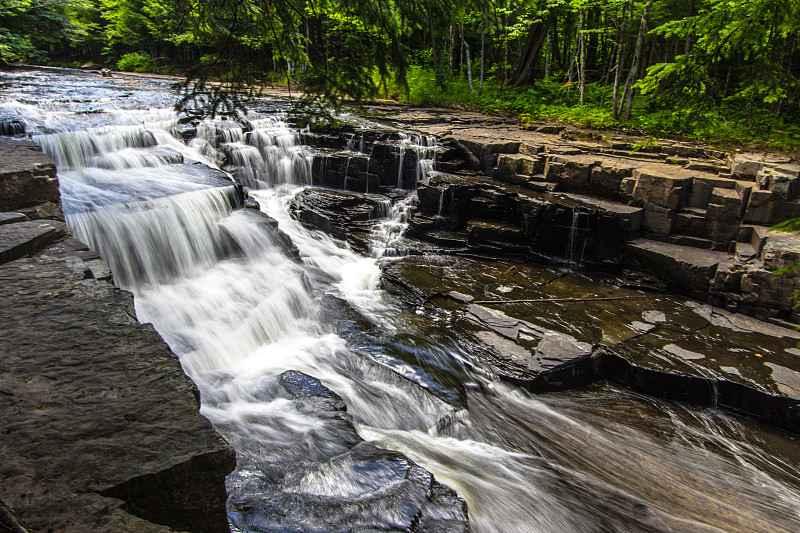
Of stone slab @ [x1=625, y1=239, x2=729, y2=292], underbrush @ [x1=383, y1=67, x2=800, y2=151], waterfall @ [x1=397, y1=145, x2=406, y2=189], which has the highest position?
underbrush @ [x1=383, y1=67, x2=800, y2=151]

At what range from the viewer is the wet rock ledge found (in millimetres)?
1544

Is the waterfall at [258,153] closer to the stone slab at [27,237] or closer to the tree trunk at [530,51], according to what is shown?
the stone slab at [27,237]

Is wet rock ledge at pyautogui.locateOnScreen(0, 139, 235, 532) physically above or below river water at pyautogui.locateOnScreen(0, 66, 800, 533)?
above

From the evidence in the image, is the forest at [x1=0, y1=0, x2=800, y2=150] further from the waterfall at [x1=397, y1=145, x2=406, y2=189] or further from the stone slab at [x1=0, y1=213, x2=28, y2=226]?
the waterfall at [x1=397, y1=145, x2=406, y2=189]

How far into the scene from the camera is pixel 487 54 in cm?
2453

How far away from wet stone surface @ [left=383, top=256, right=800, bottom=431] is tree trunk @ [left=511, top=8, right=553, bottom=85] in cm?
1299

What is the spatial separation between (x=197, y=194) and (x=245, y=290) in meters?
2.24

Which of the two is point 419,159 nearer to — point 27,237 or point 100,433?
point 27,237

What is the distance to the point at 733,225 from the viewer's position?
26.6ft

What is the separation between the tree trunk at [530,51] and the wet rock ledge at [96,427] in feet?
61.4

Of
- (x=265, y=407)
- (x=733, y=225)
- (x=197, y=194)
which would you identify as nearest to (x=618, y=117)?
(x=733, y=225)

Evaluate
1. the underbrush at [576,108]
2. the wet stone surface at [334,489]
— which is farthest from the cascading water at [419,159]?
the wet stone surface at [334,489]

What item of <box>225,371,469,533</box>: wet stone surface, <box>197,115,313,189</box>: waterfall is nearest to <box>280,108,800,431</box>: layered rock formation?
<box>197,115,313,189</box>: waterfall

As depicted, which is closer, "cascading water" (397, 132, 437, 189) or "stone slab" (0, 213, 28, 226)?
"stone slab" (0, 213, 28, 226)
